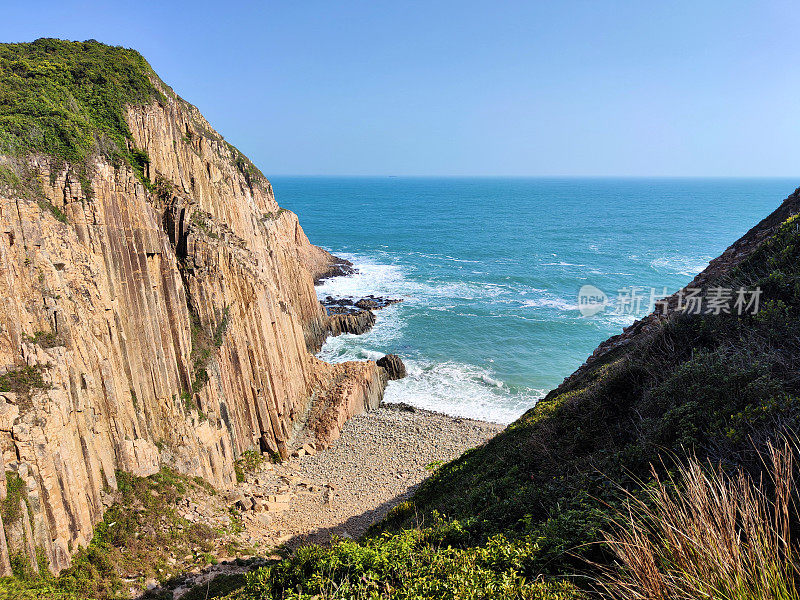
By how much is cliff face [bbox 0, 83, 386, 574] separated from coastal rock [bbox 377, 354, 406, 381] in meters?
Result: 4.26

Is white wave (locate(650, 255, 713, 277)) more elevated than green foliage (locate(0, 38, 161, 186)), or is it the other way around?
green foliage (locate(0, 38, 161, 186))

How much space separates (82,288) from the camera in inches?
817

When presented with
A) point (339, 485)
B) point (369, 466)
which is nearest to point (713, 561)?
point (339, 485)

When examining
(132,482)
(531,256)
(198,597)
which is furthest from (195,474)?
(531,256)

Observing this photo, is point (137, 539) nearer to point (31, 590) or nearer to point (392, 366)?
point (31, 590)

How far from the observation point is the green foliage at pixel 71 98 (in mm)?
22844

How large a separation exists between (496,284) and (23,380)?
60744 millimetres

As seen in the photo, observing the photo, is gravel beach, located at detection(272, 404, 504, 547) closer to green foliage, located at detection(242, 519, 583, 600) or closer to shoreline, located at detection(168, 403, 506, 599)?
shoreline, located at detection(168, 403, 506, 599)

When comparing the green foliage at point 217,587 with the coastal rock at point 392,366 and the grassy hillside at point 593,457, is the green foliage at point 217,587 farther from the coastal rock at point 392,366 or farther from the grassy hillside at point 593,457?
the coastal rock at point 392,366

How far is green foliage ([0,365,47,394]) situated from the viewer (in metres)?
16.8

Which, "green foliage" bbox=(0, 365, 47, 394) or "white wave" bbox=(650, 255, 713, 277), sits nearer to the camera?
"green foliage" bbox=(0, 365, 47, 394)

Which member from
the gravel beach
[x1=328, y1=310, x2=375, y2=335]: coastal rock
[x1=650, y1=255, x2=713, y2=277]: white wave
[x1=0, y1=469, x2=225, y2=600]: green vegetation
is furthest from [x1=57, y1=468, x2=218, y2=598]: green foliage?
[x1=650, y1=255, x2=713, y2=277]: white wave

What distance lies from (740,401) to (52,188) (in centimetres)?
2788

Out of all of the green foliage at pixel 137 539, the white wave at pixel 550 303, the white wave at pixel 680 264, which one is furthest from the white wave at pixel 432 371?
the white wave at pixel 680 264
